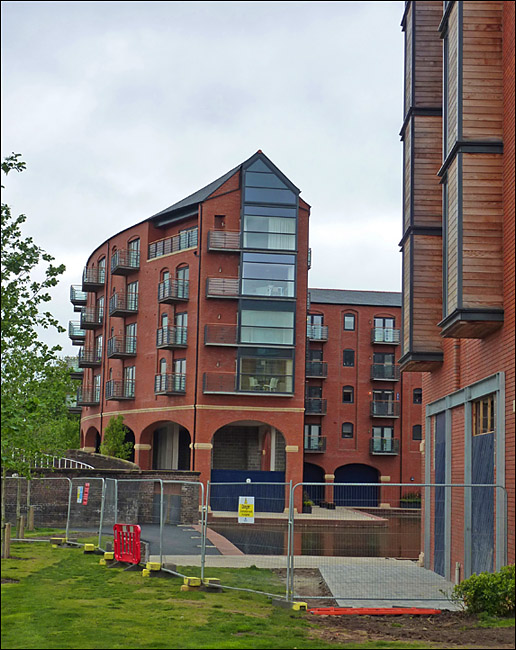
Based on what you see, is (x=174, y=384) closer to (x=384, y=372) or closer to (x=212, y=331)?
(x=212, y=331)

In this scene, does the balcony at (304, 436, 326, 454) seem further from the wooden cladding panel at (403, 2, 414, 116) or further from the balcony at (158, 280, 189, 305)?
the wooden cladding panel at (403, 2, 414, 116)

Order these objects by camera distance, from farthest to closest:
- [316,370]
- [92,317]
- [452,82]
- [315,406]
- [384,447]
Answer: [316,370]
[315,406]
[384,447]
[92,317]
[452,82]

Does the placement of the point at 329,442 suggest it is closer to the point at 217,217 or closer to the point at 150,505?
the point at 217,217

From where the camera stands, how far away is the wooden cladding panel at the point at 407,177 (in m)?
21.2

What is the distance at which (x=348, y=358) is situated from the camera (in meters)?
66.9

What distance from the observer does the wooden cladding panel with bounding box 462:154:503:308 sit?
1577 centimetres

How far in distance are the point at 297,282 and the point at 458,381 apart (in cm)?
2900

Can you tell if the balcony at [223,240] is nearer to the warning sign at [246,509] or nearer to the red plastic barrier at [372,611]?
the warning sign at [246,509]

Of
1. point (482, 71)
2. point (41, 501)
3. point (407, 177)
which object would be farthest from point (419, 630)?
point (41, 501)

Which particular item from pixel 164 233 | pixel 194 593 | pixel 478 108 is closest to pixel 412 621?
pixel 194 593

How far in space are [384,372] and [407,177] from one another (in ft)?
149

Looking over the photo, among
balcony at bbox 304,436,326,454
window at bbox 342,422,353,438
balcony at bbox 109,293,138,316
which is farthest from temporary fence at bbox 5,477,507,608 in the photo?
window at bbox 342,422,353,438

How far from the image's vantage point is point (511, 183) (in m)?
15.6

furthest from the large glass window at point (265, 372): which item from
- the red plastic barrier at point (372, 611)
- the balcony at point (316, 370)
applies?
the red plastic barrier at point (372, 611)
